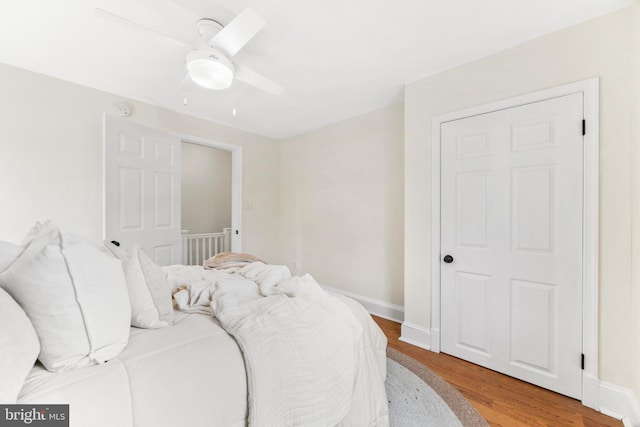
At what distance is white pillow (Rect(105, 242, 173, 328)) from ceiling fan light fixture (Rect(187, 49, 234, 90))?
1.17 metres

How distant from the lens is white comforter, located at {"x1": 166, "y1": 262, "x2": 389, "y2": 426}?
100 centimetres

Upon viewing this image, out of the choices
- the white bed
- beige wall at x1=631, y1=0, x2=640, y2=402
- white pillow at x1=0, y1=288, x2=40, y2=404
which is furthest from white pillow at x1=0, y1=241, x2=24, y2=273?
beige wall at x1=631, y1=0, x2=640, y2=402

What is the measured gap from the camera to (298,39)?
187 cm

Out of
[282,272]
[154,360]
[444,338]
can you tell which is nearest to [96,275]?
[154,360]

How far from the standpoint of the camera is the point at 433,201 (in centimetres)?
232

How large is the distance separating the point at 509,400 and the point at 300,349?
5.21 ft

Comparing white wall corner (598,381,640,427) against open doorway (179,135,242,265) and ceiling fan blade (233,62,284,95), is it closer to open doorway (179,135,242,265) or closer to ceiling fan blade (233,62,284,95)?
ceiling fan blade (233,62,284,95)

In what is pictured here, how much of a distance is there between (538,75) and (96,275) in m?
2.79

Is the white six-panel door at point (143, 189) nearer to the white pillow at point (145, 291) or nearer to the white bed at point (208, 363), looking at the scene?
the white pillow at point (145, 291)

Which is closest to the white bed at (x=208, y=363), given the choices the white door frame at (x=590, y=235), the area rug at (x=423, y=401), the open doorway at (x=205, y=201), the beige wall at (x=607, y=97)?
the area rug at (x=423, y=401)

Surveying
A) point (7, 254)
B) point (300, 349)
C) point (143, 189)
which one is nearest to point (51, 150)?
point (143, 189)

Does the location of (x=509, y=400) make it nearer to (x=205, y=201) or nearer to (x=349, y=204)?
(x=349, y=204)

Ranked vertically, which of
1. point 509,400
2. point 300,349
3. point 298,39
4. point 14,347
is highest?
point 298,39

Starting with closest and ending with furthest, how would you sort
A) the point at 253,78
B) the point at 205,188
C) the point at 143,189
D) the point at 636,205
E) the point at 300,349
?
the point at 300,349 → the point at 636,205 → the point at 253,78 → the point at 143,189 → the point at 205,188
